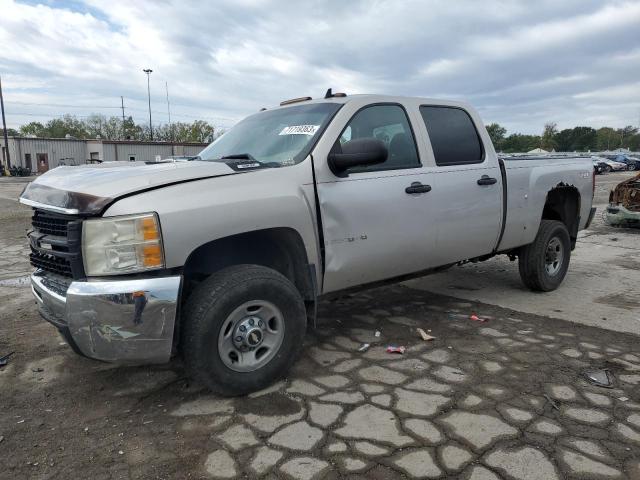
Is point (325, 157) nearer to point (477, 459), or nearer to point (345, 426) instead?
point (345, 426)

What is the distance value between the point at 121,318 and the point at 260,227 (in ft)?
3.06

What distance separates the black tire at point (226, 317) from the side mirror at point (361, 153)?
884 millimetres

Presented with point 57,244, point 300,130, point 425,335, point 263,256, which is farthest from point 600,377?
point 57,244

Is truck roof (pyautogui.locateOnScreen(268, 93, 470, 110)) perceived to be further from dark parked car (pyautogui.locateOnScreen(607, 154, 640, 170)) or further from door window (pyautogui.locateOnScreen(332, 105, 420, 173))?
dark parked car (pyautogui.locateOnScreen(607, 154, 640, 170))

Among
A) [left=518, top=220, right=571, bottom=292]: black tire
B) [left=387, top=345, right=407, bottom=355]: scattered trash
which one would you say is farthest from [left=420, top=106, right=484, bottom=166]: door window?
[left=387, top=345, right=407, bottom=355]: scattered trash

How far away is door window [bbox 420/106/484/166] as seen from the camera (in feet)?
14.2

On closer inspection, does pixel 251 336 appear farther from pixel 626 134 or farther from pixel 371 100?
pixel 626 134

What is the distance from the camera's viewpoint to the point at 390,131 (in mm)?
4109

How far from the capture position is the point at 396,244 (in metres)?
3.84

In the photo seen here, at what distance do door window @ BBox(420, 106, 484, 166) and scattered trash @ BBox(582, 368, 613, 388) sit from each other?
76.2 inches

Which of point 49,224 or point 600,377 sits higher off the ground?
point 49,224

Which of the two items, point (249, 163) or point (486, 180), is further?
point (486, 180)

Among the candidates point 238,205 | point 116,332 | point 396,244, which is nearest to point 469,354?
point 396,244

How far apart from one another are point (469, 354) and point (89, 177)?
293 cm
